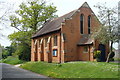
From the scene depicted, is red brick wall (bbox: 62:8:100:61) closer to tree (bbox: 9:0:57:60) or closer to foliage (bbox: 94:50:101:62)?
foliage (bbox: 94:50:101:62)

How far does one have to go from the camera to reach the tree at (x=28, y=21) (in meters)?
48.8

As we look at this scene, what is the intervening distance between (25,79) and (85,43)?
17.2m

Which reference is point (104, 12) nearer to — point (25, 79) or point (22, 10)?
point (25, 79)

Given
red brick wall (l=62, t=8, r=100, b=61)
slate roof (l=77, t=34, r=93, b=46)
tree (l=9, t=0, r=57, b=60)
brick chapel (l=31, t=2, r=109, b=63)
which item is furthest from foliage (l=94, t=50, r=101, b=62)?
tree (l=9, t=0, r=57, b=60)

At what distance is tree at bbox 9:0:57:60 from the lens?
4875 centimetres

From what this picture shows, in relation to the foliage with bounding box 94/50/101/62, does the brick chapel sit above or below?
above

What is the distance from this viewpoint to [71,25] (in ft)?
109

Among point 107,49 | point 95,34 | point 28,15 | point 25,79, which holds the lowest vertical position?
point 25,79

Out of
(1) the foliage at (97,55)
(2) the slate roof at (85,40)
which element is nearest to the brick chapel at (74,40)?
(2) the slate roof at (85,40)

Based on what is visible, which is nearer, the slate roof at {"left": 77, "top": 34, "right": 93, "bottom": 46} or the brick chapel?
the slate roof at {"left": 77, "top": 34, "right": 93, "bottom": 46}

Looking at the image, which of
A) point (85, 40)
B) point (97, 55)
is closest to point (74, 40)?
point (85, 40)

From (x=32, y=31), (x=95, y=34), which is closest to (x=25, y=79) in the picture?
(x=95, y=34)

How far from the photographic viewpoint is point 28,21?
48719 mm

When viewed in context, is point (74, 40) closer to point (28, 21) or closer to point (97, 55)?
point (97, 55)
